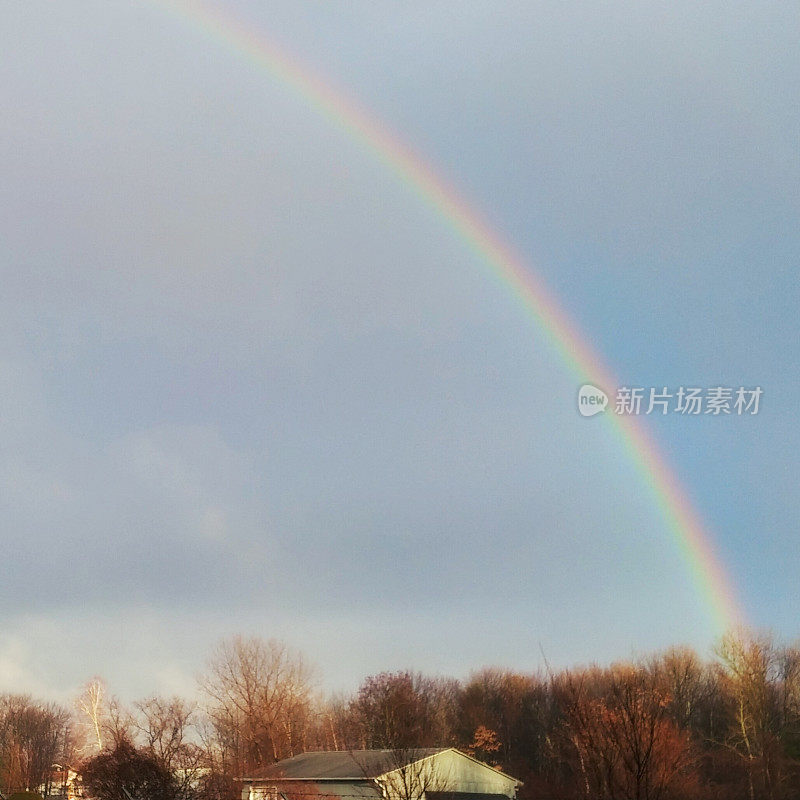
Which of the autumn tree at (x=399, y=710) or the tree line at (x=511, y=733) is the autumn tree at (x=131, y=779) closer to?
the tree line at (x=511, y=733)

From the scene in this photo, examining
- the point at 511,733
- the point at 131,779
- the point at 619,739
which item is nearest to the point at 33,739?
the point at 511,733

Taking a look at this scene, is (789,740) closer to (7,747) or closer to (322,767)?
(322,767)

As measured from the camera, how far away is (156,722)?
3625cm

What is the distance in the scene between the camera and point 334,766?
52031 millimetres

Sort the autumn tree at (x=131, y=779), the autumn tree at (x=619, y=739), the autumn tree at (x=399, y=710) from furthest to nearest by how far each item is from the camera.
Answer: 1. the autumn tree at (x=399, y=710)
2. the autumn tree at (x=131, y=779)
3. the autumn tree at (x=619, y=739)

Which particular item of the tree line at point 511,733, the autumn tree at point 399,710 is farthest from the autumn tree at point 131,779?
the autumn tree at point 399,710

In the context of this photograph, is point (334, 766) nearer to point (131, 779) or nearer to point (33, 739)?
point (131, 779)

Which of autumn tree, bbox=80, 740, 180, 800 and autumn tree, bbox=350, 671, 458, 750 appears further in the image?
autumn tree, bbox=350, 671, 458, 750

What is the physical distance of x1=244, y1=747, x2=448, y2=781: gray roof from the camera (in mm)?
37406

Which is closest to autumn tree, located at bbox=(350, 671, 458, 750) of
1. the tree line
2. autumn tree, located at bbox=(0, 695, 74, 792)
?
the tree line

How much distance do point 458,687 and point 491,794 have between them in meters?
33.7

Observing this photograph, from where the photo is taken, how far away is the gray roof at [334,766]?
123ft

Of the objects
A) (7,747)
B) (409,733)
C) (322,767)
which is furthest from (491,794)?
(7,747)

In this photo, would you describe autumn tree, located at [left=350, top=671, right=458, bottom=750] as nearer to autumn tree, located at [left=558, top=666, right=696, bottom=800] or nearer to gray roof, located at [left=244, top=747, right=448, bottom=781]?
gray roof, located at [left=244, top=747, right=448, bottom=781]
